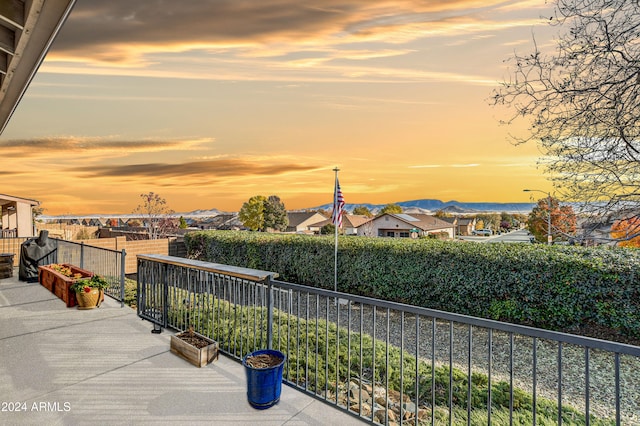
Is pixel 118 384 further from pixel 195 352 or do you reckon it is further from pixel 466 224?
pixel 466 224

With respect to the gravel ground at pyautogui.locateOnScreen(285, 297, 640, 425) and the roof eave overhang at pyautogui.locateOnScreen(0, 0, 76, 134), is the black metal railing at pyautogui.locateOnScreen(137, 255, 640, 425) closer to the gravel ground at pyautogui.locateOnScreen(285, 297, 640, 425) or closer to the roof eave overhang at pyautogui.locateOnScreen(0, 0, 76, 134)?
the gravel ground at pyautogui.locateOnScreen(285, 297, 640, 425)

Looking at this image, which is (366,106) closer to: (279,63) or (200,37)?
(279,63)

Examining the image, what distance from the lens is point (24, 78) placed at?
2916 mm

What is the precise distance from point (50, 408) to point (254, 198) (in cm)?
3839

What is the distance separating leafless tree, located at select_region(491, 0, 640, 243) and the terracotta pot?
6.54 m

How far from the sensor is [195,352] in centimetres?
304

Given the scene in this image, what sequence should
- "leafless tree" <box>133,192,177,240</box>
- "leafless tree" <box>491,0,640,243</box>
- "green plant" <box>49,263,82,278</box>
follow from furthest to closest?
"leafless tree" <box>133,192,177,240</box>, "green plant" <box>49,263,82,278</box>, "leafless tree" <box>491,0,640,243</box>

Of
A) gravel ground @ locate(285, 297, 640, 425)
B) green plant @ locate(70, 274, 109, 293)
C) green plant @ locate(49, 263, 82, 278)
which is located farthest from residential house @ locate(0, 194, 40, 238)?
gravel ground @ locate(285, 297, 640, 425)

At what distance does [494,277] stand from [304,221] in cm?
3966

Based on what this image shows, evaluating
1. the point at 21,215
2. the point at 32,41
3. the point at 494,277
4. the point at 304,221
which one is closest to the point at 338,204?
the point at 494,277

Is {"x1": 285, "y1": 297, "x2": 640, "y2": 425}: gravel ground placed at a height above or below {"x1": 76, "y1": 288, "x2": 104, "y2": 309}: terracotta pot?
below

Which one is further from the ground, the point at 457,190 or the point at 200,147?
the point at 200,147

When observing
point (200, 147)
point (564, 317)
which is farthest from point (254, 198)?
point (564, 317)

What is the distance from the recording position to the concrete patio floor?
230cm
